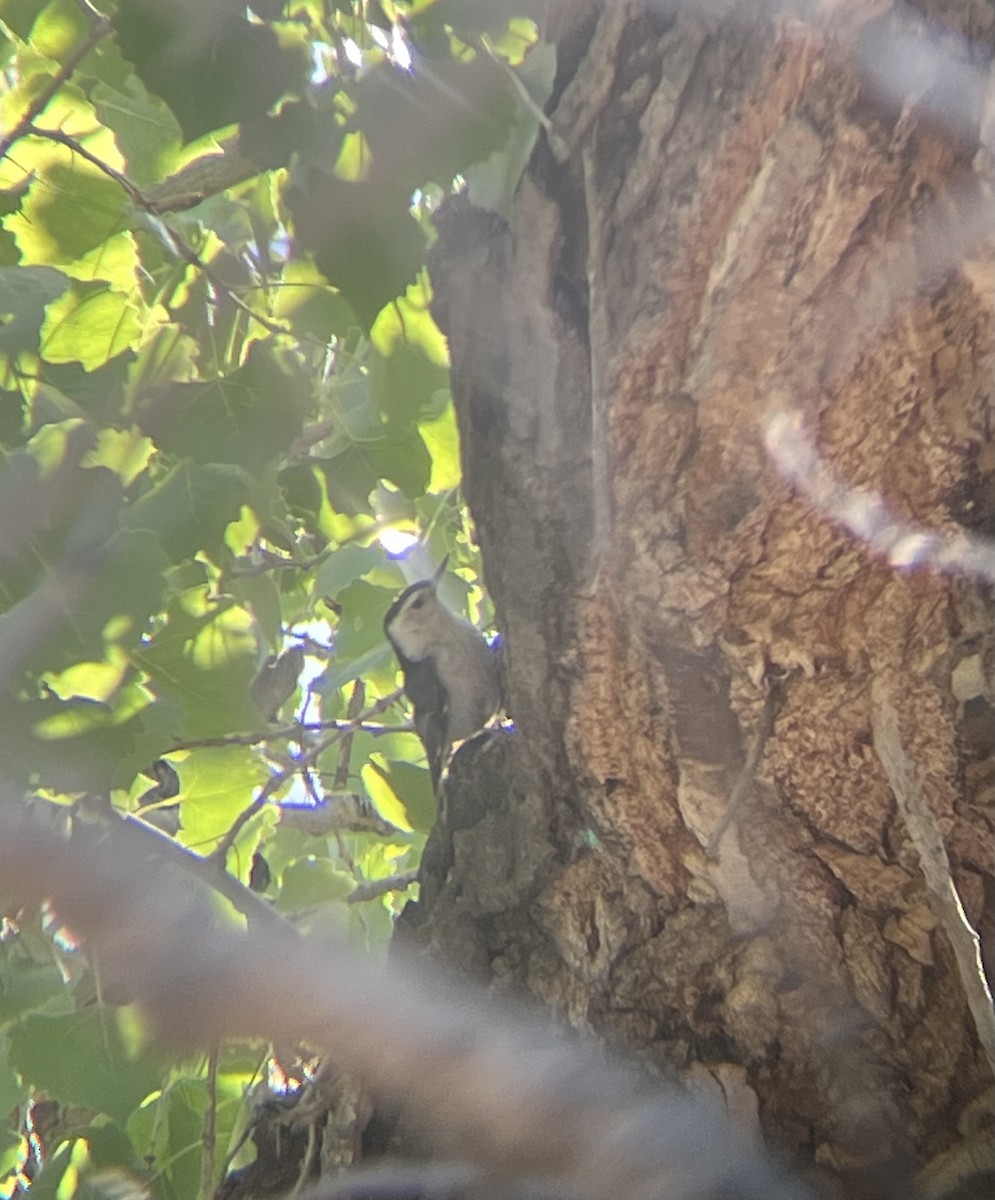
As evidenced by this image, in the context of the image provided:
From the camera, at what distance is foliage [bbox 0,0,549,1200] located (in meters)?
0.81

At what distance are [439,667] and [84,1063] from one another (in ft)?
2.02

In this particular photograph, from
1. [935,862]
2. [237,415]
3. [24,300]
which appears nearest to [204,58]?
[24,300]

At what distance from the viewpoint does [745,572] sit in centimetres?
72

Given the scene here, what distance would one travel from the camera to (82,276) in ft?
3.74

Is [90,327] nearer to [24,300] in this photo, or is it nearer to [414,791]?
[24,300]

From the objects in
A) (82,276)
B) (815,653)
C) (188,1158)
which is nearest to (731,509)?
(815,653)

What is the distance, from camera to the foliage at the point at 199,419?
2.64ft

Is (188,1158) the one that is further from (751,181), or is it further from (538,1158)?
(751,181)

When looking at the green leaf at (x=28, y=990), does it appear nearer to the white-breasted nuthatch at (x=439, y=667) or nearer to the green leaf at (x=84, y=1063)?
the green leaf at (x=84, y=1063)

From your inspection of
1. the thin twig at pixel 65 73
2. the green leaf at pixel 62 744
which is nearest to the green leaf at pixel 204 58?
the thin twig at pixel 65 73

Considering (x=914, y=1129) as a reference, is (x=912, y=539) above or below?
above

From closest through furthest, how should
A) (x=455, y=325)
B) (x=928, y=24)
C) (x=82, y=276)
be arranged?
1. (x=928, y=24)
2. (x=455, y=325)
3. (x=82, y=276)

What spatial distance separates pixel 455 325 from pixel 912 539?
1.28 feet

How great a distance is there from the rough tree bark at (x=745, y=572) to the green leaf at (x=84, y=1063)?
11.6 inches
